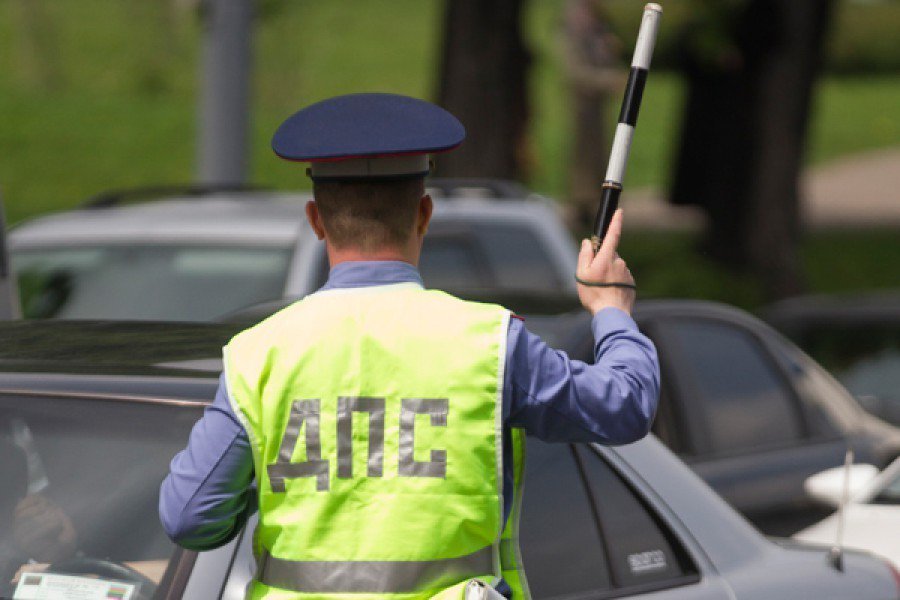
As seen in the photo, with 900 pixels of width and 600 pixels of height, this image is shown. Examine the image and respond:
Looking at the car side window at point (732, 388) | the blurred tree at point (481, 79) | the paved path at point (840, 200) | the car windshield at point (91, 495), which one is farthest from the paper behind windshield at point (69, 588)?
the paved path at point (840, 200)

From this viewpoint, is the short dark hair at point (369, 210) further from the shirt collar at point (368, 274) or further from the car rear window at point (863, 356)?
the car rear window at point (863, 356)

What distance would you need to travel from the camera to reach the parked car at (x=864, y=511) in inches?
225

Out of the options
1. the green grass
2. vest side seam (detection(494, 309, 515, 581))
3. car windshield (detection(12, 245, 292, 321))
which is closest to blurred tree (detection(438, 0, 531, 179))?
car windshield (detection(12, 245, 292, 321))

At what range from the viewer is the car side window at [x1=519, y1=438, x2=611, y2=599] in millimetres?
3324

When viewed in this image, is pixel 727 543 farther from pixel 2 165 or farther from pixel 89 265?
pixel 2 165

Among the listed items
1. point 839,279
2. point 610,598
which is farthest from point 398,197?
point 839,279

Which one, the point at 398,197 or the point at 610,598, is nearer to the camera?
the point at 398,197

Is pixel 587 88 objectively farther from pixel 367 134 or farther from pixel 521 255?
pixel 367 134

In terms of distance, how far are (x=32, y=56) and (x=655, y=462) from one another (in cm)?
4020

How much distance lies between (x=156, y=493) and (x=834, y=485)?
3204 mm

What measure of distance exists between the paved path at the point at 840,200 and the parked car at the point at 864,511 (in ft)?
55.7

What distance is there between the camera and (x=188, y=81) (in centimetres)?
4356

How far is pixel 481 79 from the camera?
14844 mm

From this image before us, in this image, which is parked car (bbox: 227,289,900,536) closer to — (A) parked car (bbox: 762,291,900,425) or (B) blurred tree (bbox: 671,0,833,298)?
(A) parked car (bbox: 762,291,900,425)
